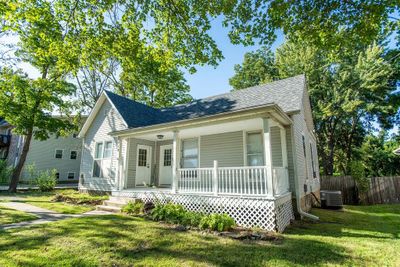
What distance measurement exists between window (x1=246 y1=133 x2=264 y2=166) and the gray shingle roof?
4.39 ft

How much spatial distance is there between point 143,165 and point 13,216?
215 inches

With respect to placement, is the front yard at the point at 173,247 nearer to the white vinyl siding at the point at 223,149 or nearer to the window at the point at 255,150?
the window at the point at 255,150

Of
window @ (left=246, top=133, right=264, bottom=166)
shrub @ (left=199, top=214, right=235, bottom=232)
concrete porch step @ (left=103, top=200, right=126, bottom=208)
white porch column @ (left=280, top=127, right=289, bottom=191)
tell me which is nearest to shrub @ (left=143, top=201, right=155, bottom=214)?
concrete porch step @ (left=103, top=200, right=126, bottom=208)

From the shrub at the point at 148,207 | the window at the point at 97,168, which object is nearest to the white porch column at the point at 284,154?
the shrub at the point at 148,207

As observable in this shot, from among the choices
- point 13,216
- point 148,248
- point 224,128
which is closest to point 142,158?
point 224,128

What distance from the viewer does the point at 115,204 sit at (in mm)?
8797

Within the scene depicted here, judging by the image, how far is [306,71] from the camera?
792 inches

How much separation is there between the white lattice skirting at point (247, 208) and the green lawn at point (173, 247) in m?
0.51

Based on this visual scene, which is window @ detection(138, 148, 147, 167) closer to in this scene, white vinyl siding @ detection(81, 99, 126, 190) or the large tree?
white vinyl siding @ detection(81, 99, 126, 190)

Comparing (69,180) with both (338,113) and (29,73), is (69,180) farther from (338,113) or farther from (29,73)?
(338,113)

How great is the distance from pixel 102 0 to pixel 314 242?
9232mm

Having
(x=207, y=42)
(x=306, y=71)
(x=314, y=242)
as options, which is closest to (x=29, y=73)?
(x=207, y=42)

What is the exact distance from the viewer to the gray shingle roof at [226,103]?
9203 millimetres

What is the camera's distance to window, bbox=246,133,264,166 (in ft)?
28.1
